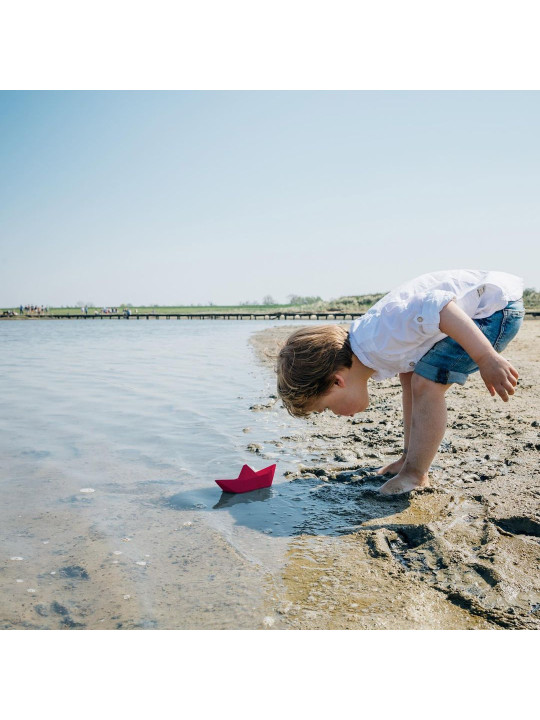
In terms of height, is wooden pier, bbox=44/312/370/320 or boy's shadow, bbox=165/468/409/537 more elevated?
wooden pier, bbox=44/312/370/320

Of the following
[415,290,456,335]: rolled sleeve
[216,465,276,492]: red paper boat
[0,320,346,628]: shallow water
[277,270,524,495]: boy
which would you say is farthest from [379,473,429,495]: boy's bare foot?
[415,290,456,335]: rolled sleeve

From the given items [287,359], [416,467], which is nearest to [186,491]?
[287,359]

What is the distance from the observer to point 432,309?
252cm

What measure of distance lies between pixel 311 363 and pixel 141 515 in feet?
3.91

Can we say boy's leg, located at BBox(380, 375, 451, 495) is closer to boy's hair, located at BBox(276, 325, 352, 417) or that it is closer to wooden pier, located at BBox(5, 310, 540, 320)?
boy's hair, located at BBox(276, 325, 352, 417)

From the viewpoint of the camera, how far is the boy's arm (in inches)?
94.3

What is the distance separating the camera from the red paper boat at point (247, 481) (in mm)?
3115

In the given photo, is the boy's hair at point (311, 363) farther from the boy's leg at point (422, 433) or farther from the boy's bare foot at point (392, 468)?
the boy's bare foot at point (392, 468)

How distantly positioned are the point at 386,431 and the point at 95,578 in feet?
9.08

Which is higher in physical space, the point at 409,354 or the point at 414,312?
the point at 414,312

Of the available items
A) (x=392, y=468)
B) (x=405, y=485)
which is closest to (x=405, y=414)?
(x=392, y=468)

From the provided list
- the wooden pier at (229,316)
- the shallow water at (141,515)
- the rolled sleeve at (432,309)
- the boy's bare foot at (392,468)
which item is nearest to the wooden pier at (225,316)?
the wooden pier at (229,316)

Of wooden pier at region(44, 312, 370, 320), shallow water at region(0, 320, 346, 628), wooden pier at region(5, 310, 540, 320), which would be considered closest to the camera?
shallow water at region(0, 320, 346, 628)

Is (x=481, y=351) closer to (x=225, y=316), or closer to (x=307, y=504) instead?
(x=307, y=504)
